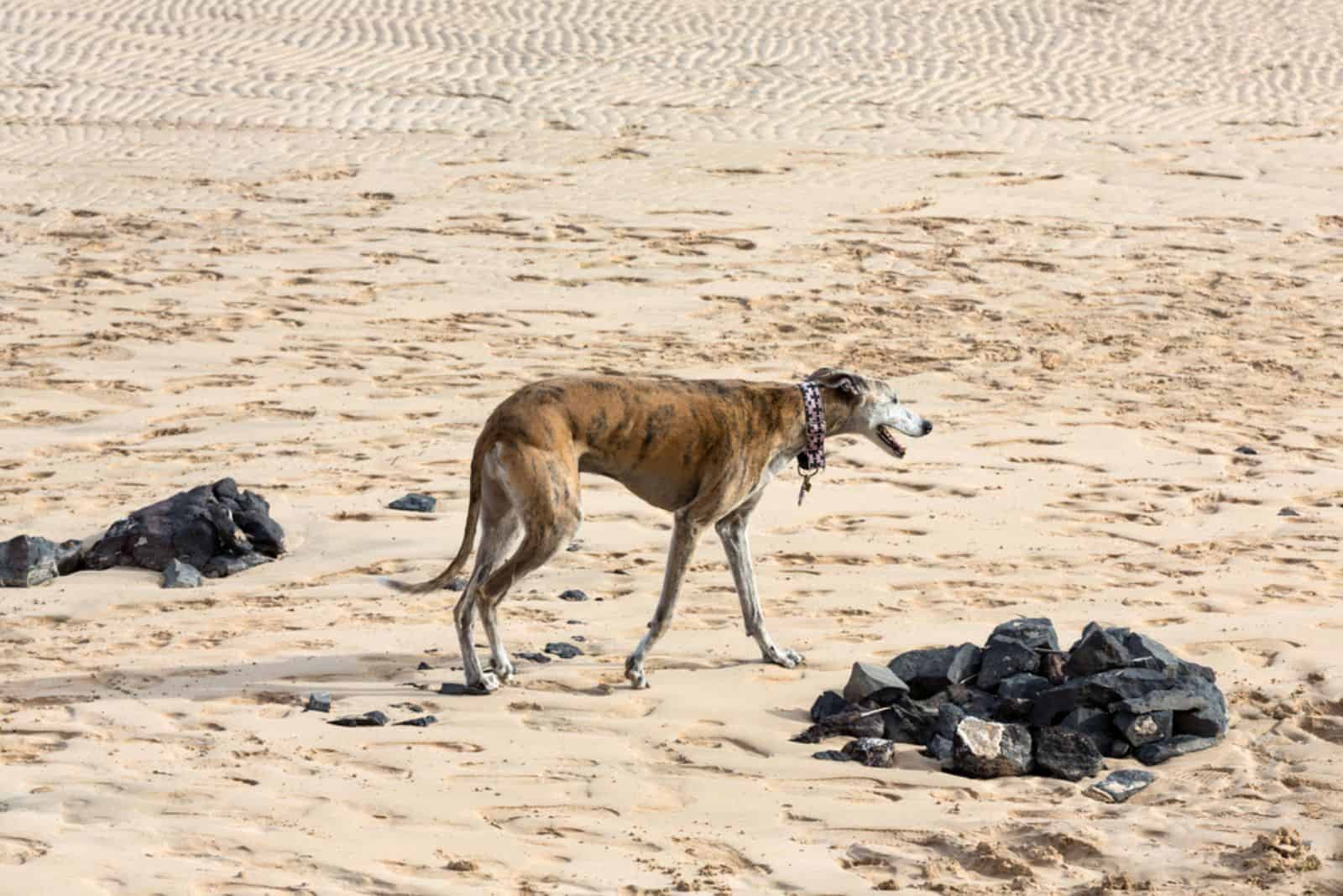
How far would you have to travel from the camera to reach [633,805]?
6.64 m

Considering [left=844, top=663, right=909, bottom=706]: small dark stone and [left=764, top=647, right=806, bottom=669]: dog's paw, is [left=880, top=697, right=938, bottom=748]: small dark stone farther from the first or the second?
[left=764, top=647, right=806, bottom=669]: dog's paw

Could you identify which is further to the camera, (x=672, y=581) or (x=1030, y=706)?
(x=672, y=581)

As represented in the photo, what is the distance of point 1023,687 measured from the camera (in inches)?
297

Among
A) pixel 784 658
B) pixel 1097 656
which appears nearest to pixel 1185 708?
pixel 1097 656

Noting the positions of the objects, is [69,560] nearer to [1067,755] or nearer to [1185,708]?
[1067,755]

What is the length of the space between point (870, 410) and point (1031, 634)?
1.45 m

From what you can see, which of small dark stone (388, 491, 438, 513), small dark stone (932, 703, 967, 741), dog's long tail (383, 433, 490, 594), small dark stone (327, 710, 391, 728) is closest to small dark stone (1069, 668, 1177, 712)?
small dark stone (932, 703, 967, 741)

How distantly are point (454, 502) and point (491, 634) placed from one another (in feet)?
9.42

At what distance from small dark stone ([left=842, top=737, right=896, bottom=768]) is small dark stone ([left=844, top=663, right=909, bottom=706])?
31 centimetres

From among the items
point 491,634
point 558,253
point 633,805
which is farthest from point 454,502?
point 558,253

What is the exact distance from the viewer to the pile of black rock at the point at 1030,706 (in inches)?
279

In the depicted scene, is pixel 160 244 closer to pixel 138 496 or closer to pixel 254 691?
pixel 138 496

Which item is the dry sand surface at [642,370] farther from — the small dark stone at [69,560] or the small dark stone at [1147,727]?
the small dark stone at [69,560]

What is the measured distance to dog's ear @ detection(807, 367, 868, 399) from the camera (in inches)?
340
